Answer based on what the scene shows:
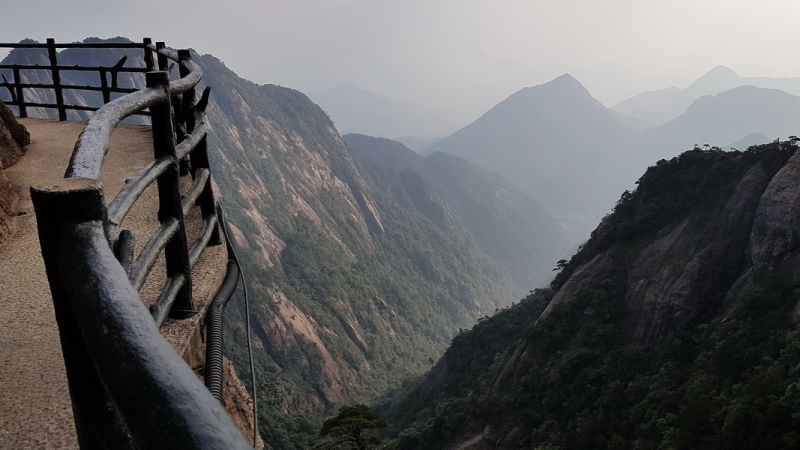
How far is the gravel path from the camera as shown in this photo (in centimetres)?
197

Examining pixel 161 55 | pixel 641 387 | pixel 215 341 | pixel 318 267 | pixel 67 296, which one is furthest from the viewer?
pixel 318 267

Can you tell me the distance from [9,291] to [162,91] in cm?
184

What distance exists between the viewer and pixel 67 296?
994 mm

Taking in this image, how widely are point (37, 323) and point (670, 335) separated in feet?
90.0

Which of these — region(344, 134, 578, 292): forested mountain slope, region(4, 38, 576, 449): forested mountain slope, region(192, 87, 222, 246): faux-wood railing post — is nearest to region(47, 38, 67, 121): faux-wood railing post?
region(192, 87, 222, 246): faux-wood railing post

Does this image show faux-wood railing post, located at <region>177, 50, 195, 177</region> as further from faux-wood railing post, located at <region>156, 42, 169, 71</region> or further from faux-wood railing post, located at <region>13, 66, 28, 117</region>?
faux-wood railing post, located at <region>13, 66, 28, 117</region>

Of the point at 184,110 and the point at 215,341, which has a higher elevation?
the point at 184,110

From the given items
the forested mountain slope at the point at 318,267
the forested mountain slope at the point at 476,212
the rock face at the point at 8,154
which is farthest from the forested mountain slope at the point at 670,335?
the forested mountain slope at the point at 476,212

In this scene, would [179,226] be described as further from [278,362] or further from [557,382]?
[278,362]

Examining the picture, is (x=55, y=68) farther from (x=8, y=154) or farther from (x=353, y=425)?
(x=353, y=425)

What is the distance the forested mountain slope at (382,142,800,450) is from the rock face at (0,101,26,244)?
1943 cm

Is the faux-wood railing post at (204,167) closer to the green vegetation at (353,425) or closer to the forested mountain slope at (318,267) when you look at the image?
the green vegetation at (353,425)

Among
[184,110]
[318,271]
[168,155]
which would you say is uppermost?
[318,271]

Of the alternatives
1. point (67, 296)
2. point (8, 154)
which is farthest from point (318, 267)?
point (67, 296)
